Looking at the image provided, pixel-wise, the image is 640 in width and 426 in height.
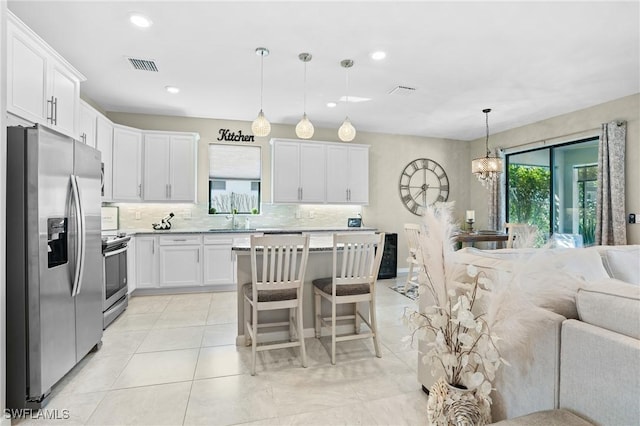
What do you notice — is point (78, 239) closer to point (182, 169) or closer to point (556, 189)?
point (182, 169)

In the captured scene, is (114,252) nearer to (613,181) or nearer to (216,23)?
(216,23)

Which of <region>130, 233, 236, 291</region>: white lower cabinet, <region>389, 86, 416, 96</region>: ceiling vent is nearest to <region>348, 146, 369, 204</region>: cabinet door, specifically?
<region>389, 86, 416, 96</region>: ceiling vent

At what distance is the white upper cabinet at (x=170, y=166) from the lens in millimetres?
4918

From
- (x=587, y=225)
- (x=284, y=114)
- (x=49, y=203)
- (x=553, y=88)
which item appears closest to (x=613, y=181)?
(x=587, y=225)

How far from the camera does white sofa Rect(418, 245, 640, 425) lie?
3.53 ft

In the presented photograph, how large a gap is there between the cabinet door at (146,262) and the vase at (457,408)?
14.4ft

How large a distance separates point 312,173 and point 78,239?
12.3ft

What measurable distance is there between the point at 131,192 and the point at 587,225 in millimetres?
6815

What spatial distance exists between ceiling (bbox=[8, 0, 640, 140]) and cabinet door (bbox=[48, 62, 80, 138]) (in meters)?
0.34

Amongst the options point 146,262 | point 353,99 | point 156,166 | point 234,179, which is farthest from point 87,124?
point 353,99

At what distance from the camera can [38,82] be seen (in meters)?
2.54

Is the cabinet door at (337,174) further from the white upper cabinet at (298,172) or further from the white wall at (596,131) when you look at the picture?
the white wall at (596,131)

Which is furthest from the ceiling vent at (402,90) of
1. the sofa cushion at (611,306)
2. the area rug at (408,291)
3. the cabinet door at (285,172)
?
the sofa cushion at (611,306)

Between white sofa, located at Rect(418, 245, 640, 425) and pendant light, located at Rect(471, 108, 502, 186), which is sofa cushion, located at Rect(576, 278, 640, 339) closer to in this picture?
white sofa, located at Rect(418, 245, 640, 425)
